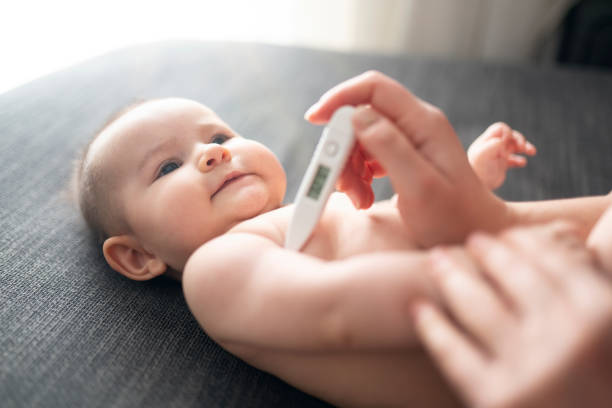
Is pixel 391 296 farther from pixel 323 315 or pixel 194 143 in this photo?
pixel 194 143

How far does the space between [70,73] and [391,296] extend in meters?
1.43

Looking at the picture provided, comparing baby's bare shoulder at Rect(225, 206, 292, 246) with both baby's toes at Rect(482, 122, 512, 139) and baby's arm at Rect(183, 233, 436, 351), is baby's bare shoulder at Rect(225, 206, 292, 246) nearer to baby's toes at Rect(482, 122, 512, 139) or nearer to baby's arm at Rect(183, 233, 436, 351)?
baby's arm at Rect(183, 233, 436, 351)

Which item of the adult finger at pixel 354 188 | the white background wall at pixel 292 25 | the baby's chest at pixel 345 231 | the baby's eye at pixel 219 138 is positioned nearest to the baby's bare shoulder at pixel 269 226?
the baby's chest at pixel 345 231

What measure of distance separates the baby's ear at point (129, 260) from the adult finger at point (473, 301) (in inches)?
22.6

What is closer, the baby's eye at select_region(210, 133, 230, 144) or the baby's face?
the baby's face

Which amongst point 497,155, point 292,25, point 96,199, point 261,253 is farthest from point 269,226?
point 292,25

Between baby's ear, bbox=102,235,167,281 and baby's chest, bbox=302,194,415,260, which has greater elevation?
baby's chest, bbox=302,194,415,260

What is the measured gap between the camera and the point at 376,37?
2596 mm

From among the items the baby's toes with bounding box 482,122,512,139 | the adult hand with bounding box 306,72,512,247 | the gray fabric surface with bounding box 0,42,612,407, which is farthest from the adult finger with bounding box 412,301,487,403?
the baby's toes with bounding box 482,122,512,139

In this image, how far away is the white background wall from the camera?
227 centimetres

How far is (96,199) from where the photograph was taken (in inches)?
37.5

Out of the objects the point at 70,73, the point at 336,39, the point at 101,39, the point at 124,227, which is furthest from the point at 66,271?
the point at 336,39

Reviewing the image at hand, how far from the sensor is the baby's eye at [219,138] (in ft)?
3.26

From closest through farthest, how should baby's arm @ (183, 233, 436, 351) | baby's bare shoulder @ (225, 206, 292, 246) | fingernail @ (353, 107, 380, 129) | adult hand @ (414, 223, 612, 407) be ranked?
1. adult hand @ (414, 223, 612, 407)
2. baby's arm @ (183, 233, 436, 351)
3. fingernail @ (353, 107, 380, 129)
4. baby's bare shoulder @ (225, 206, 292, 246)
